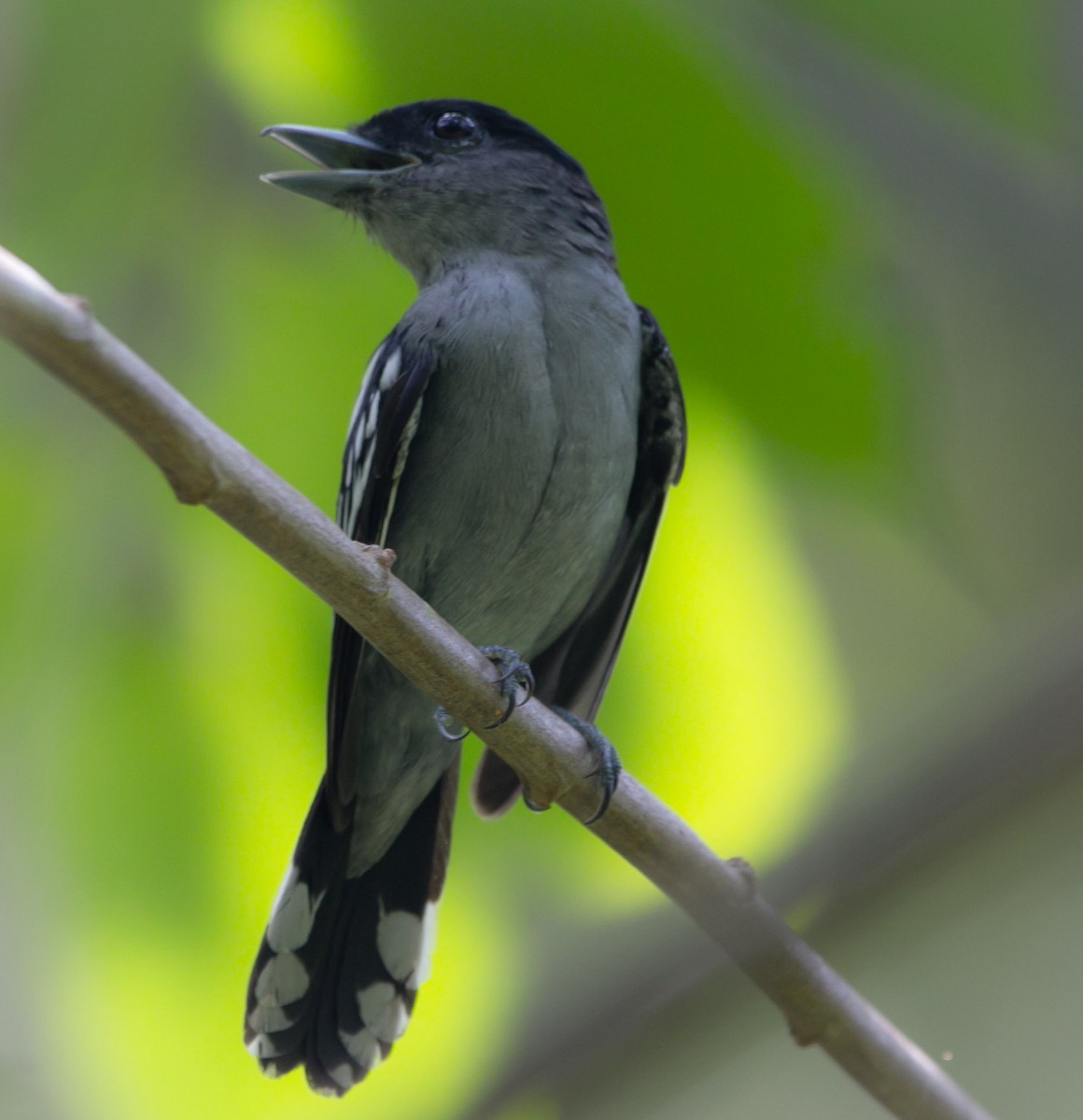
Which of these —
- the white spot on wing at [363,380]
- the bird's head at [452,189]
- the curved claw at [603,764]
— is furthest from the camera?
the bird's head at [452,189]

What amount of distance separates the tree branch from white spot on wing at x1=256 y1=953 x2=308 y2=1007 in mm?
1400

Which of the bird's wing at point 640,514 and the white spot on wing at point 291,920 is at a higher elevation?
the bird's wing at point 640,514

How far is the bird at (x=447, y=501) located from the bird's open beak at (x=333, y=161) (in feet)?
0.04

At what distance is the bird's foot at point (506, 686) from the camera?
9.73 ft

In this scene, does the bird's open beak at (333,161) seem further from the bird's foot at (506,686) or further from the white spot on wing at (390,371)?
the bird's foot at (506,686)

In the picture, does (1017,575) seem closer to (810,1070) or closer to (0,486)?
(810,1070)

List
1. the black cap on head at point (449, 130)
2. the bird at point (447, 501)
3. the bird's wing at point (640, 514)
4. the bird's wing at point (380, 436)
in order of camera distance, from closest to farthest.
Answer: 1. the bird's wing at point (380, 436)
2. the bird at point (447, 501)
3. the bird's wing at point (640, 514)
4. the black cap on head at point (449, 130)

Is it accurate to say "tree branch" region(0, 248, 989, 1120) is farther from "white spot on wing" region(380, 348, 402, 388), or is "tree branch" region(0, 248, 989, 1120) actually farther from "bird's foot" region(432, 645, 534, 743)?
"white spot on wing" region(380, 348, 402, 388)

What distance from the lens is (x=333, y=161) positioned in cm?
447

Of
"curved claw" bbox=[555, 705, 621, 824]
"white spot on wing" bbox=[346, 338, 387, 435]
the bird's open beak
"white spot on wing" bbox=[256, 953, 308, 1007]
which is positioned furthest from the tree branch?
the bird's open beak

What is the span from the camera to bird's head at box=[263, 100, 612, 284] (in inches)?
177

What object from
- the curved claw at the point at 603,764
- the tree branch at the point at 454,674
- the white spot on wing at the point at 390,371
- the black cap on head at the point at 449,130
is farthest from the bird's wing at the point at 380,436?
the black cap on head at the point at 449,130

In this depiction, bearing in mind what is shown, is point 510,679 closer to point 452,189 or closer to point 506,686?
point 506,686

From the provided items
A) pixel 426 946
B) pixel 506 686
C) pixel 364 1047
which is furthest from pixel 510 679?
pixel 364 1047
